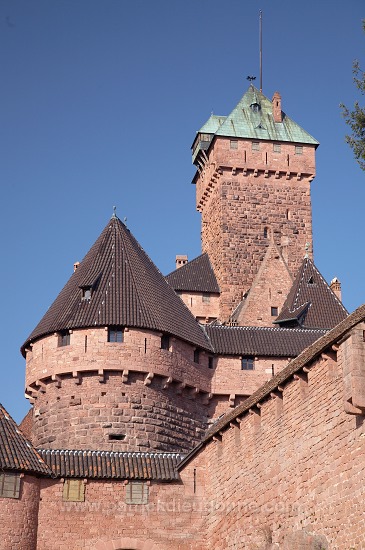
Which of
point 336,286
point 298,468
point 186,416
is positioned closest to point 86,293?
point 186,416

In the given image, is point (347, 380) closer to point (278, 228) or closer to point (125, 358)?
point (125, 358)

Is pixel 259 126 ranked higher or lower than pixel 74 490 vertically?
higher

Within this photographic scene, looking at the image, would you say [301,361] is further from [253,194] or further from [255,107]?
[255,107]

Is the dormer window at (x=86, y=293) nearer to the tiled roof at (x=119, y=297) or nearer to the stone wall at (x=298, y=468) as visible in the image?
the tiled roof at (x=119, y=297)

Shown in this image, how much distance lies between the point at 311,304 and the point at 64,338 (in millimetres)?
10834

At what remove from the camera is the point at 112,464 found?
25531 millimetres

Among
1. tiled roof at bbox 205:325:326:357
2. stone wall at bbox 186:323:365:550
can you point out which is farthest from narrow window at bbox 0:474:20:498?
tiled roof at bbox 205:325:326:357

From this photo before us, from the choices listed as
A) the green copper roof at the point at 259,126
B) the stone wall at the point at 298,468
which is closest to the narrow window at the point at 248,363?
the stone wall at the point at 298,468

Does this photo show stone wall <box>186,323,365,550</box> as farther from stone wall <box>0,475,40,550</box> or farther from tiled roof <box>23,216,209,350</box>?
tiled roof <box>23,216,209,350</box>

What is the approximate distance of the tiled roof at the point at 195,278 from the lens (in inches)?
1628

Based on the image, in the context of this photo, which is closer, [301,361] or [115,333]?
[301,361]

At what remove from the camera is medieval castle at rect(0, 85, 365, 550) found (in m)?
17.9

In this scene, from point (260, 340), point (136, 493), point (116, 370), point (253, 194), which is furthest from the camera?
point (253, 194)

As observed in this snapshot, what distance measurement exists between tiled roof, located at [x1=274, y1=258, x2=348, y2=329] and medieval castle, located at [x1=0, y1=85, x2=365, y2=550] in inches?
2.8
